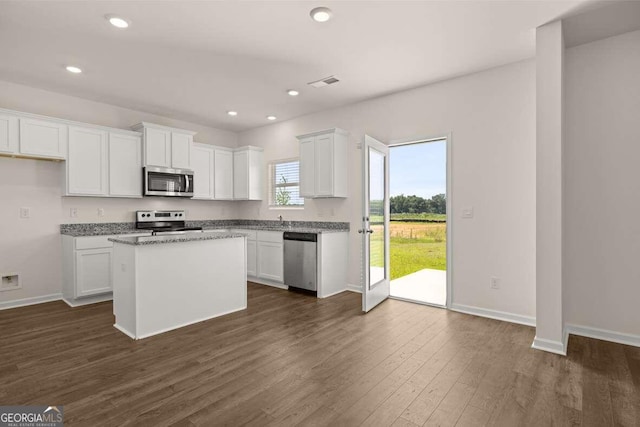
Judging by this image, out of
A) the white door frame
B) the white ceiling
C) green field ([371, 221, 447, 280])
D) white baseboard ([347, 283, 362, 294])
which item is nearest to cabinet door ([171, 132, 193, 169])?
the white ceiling

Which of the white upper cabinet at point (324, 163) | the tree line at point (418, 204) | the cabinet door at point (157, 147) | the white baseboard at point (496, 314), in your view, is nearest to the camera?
the white baseboard at point (496, 314)

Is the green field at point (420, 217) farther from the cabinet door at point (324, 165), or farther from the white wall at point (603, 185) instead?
the white wall at point (603, 185)

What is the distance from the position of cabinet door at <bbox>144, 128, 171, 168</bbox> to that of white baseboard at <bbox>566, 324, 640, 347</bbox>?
5.70m

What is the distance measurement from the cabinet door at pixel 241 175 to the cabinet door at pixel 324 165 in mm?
1741

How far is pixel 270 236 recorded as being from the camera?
5246 mm

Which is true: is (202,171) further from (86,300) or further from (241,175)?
(86,300)

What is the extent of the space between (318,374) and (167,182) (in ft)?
13.4

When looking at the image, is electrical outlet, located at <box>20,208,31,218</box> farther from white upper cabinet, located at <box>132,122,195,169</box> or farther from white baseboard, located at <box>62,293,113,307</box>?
white upper cabinet, located at <box>132,122,195,169</box>

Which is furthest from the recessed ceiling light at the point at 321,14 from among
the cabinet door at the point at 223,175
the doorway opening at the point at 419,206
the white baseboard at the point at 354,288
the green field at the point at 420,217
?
the green field at the point at 420,217

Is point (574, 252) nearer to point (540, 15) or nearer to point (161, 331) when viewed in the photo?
point (540, 15)

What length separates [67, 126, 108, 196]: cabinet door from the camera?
4.30 meters

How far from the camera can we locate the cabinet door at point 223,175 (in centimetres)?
608

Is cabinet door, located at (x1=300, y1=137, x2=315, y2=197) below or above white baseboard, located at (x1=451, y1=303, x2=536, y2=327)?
above

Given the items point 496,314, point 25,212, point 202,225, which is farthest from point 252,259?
Result: point 496,314
